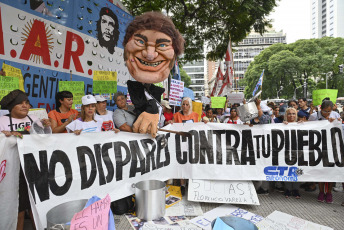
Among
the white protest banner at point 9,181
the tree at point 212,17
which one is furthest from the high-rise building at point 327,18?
the white protest banner at point 9,181

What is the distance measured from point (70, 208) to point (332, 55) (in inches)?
1443

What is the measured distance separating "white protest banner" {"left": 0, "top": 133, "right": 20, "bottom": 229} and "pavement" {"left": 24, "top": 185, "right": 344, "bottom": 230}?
661 mm

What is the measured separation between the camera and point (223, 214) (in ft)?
10.6

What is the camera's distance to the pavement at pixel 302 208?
3.04m

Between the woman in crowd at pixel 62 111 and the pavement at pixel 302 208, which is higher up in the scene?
the woman in crowd at pixel 62 111

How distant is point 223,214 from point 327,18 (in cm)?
10634

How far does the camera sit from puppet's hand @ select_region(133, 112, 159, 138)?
3.14m

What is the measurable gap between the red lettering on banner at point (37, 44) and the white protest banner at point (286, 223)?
4430 millimetres

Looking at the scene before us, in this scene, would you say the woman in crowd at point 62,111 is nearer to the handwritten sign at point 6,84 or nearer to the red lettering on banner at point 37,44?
the handwritten sign at point 6,84

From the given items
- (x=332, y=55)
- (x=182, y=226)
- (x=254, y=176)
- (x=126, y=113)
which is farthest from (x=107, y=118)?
(x=332, y=55)

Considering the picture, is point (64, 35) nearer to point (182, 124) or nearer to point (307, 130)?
point (182, 124)

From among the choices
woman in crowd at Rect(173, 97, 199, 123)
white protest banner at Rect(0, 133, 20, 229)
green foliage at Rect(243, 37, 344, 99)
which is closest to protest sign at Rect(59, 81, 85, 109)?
woman in crowd at Rect(173, 97, 199, 123)

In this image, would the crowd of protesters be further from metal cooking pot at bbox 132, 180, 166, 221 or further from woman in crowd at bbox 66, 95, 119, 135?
metal cooking pot at bbox 132, 180, 166, 221

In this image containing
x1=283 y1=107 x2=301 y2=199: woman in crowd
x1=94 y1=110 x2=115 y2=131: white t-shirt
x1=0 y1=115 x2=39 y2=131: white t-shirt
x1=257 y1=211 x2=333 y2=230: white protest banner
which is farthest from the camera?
x1=283 y1=107 x2=301 y2=199: woman in crowd
